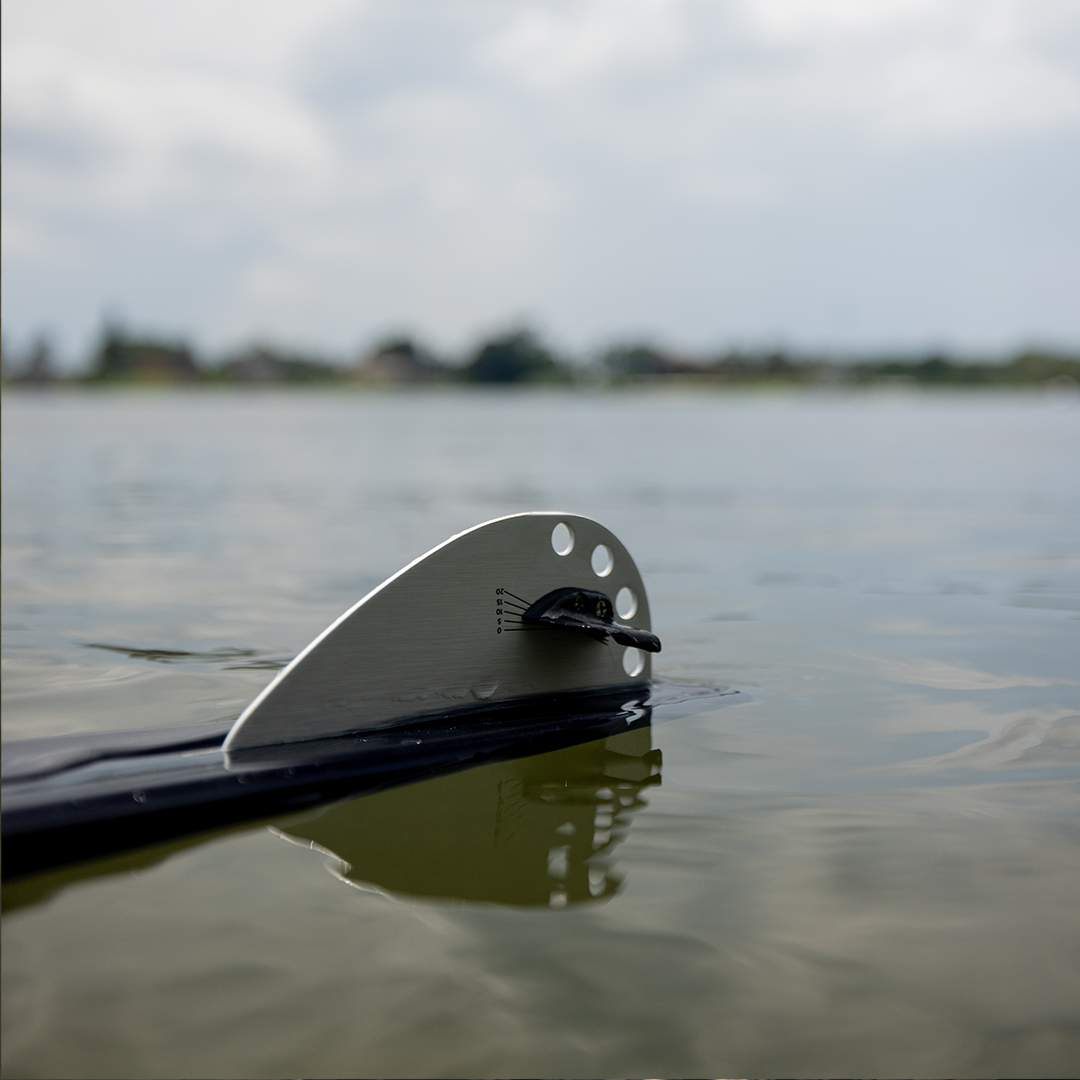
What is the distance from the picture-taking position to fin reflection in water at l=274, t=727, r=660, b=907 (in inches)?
114

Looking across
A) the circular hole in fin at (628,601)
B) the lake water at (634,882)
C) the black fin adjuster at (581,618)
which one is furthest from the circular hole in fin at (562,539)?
the lake water at (634,882)

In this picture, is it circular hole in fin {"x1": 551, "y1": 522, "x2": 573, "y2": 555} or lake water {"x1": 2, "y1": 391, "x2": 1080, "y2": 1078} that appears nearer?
lake water {"x1": 2, "y1": 391, "x2": 1080, "y2": 1078}

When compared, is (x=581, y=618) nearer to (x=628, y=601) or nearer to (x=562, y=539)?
(x=562, y=539)

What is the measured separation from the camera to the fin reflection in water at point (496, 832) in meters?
2.89

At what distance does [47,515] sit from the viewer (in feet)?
36.6

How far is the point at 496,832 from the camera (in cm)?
322

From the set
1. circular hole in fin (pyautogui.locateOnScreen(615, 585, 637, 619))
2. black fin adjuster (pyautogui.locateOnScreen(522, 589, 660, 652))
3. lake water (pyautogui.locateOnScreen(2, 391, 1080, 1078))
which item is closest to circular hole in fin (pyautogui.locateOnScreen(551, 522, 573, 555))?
black fin adjuster (pyautogui.locateOnScreen(522, 589, 660, 652))

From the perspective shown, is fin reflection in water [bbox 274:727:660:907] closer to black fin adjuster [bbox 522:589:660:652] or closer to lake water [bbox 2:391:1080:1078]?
lake water [bbox 2:391:1080:1078]

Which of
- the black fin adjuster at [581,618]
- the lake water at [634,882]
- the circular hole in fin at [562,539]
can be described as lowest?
the lake water at [634,882]

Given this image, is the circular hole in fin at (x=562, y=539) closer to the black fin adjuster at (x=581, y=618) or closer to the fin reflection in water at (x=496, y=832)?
the black fin adjuster at (x=581, y=618)

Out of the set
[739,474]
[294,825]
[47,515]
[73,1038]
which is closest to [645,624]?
[294,825]

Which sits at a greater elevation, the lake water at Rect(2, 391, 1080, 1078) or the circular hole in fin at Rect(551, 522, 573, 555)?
the circular hole in fin at Rect(551, 522, 573, 555)

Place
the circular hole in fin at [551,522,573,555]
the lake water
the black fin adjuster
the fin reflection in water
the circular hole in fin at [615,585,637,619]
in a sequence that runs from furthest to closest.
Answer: the circular hole in fin at [615,585,637,619]
the circular hole in fin at [551,522,573,555]
the black fin adjuster
the fin reflection in water
the lake water

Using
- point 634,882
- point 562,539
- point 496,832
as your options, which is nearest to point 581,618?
point 562,539
